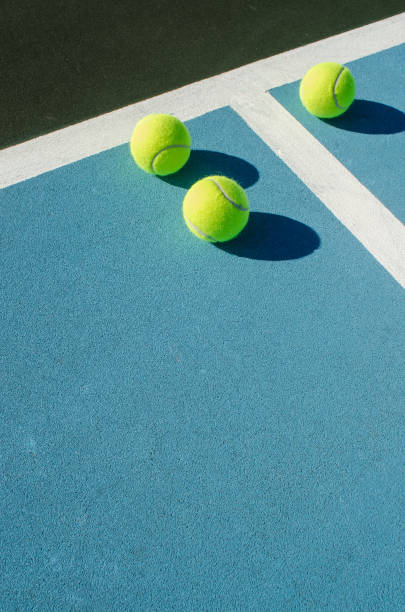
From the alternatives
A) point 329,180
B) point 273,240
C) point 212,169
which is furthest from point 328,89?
point 273,240

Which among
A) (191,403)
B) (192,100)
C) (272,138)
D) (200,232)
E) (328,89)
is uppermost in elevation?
(328,89)

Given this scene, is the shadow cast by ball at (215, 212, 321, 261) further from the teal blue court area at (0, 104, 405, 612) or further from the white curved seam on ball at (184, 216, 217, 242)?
the white curved seam on ball at (184, 216, 217, 242)

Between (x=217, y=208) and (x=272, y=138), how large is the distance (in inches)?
50.1

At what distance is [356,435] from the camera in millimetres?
2871

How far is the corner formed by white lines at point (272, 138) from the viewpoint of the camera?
145 inches

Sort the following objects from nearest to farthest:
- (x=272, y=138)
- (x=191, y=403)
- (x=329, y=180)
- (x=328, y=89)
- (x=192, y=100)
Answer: (x=191, y=403)
(x=329, y=180)
(x=328, y=89)
(x=272, y=138)
(x=192, y=100)

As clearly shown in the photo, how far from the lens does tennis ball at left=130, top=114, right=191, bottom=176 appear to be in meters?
3.57

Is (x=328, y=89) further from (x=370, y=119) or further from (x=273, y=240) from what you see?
(x=273, y=240)

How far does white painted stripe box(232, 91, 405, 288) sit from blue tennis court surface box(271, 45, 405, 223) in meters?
0.08

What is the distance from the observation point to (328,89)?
13.3 ft

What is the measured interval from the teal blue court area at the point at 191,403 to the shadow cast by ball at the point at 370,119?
633 mm

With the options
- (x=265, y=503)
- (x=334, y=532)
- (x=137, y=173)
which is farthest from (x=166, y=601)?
(x=137, y=173)

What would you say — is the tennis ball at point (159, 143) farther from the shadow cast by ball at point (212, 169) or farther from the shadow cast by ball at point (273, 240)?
the shadow cast by ball at point (273, 240)

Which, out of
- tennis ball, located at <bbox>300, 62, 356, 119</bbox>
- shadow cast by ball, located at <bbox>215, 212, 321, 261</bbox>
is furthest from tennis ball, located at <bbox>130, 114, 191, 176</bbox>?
tennis ball, located at <bbox>300, 62, 356, 119</bbox>
